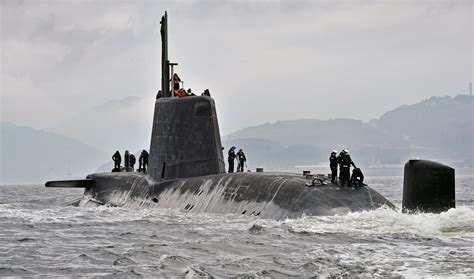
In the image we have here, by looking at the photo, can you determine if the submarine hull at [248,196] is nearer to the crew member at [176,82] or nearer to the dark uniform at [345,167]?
the dark uniform at [345,167]

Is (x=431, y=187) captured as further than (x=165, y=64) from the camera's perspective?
No

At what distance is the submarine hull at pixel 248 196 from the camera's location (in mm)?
17922

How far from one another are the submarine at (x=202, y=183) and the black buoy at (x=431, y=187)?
0.12 meters

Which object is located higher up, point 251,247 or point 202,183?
point 202,183

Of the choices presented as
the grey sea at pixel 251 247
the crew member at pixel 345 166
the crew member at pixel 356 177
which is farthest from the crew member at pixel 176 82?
the crew member at pixel 356 177

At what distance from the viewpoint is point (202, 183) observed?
23.2 m

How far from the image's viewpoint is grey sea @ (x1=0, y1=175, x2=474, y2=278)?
11680 millimetres

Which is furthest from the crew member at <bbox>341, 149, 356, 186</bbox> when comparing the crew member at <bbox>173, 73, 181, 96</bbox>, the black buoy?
the crew member at <bbox>173, 73, 181, 96</bbox>

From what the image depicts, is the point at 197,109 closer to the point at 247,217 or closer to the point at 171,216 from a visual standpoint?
the point at 171,216

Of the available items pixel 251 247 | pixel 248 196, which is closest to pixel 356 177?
pixel 248 196

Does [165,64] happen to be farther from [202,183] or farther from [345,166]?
[345,166]

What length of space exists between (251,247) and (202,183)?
9.38 meters

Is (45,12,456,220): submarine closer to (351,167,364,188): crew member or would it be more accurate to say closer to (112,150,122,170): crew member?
(351,167,364,188): crew member

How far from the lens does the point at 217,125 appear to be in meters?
23.9
